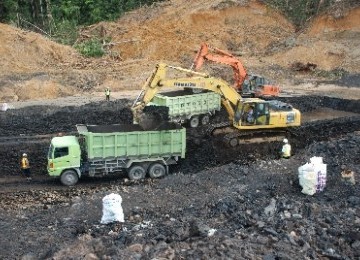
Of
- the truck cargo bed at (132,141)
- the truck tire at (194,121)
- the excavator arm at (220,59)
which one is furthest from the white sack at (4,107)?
the excavator arm at (220,59)

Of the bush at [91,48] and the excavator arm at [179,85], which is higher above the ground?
the bush at [91,48]

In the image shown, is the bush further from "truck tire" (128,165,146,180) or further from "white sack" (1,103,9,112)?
"truck tire" (128,165,146,180)

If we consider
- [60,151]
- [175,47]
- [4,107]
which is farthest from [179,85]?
[175,47]

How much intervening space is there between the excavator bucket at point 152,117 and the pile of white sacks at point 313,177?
641 cm

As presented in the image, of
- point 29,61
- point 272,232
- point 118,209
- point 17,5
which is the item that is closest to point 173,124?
point 118,209

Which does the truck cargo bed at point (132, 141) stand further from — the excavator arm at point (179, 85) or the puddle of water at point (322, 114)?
the puddle of water at point (322, 114)

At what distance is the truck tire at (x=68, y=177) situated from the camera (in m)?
18.9

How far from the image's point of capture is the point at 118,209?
1363cm

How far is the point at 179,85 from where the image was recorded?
2125 cm

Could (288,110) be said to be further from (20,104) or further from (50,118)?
(20,104)

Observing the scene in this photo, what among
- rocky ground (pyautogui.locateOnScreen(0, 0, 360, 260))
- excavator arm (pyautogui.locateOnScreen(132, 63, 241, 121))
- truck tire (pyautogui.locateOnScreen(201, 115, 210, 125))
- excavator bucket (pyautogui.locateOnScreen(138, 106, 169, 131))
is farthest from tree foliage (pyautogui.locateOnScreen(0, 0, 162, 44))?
excavator bucket (pyautogui.locateOnScreen(138, 106, 169, 131))

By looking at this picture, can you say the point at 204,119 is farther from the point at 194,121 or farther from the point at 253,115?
the point at 253,115

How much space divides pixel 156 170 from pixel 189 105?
5.74 meters

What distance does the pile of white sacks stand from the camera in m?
14.9
